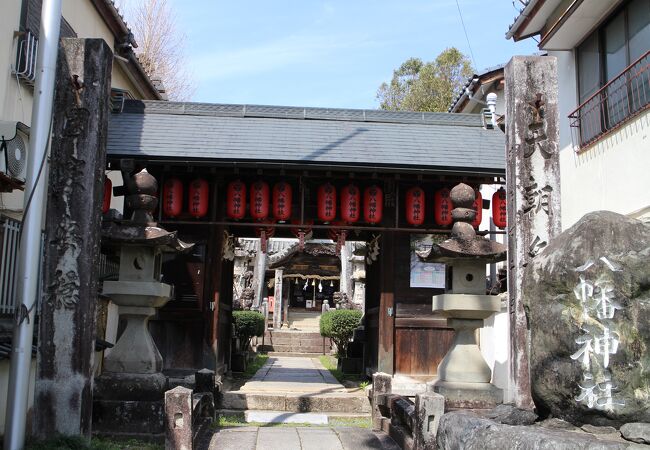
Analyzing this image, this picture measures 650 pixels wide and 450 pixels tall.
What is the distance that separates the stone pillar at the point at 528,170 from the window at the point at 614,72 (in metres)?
3.47

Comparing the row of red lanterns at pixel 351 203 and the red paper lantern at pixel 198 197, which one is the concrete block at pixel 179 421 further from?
the row of red lanterns at pixel 351 203

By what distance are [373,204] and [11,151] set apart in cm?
669

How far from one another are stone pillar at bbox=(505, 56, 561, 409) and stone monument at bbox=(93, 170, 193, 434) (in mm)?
4932

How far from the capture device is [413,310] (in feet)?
43.1

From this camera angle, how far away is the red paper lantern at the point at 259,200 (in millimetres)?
13070

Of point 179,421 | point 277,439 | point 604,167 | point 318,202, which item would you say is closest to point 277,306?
point 318,202

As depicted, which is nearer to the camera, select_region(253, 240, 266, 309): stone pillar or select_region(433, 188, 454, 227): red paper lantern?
select_region(433, 188, 454, 227): red paper lantern

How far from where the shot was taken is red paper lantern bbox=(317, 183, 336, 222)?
43.3 feet

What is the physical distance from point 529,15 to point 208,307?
9099 millimetres

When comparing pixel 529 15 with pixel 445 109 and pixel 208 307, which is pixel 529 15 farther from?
pixel 445 109

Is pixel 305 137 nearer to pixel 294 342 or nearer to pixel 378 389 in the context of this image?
pixel 378 389

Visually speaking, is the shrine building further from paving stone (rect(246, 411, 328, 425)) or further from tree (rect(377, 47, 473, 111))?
tree (rect(377, 47, 473, 111))

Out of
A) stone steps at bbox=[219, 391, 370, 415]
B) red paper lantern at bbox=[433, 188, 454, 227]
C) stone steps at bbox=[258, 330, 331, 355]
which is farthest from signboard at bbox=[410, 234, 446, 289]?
stone steps at bbox=[258, 330, 331, 355]

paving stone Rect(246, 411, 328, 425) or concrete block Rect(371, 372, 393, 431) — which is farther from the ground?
concrete block Rect(371, 372, 393, 431)
